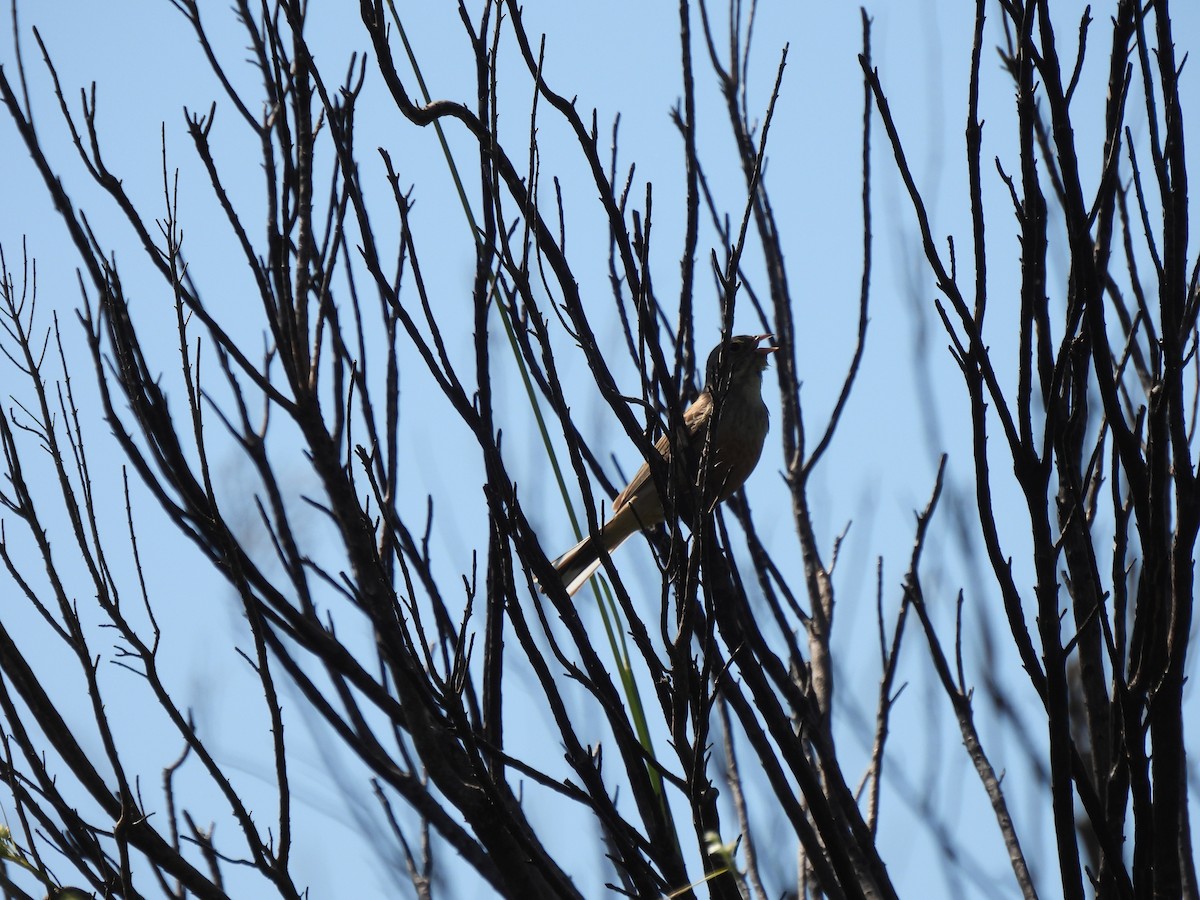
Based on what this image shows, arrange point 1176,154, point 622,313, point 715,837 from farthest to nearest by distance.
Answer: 1. point 622,313
2. point 1176,154
3. point 715,837

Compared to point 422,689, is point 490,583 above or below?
above

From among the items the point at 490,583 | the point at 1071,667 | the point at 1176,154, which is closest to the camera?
the point at 1176,154

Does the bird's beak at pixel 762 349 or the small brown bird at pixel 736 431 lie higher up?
the bird's beak at pixel 762 349

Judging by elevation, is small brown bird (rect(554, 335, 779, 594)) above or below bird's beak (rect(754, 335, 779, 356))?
below

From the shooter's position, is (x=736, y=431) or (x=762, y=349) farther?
(x=762, y=349)

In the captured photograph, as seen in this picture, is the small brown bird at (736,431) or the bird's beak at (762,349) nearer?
the small brown bird at (736,431)

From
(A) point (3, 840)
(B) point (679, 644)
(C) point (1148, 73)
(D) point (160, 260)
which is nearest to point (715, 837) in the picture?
(B) point (679, 644)

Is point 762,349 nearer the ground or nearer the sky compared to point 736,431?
nearer the sky

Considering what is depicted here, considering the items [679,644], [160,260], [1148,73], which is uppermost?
[160,260]

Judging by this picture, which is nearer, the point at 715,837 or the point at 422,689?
the point at 715,837

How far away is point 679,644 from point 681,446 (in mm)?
365

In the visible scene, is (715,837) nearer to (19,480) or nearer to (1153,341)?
(1153,341)

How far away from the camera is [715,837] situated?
180 cm

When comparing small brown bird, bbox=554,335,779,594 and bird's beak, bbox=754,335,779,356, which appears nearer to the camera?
small brown bird, bbox=554,335,779,594
